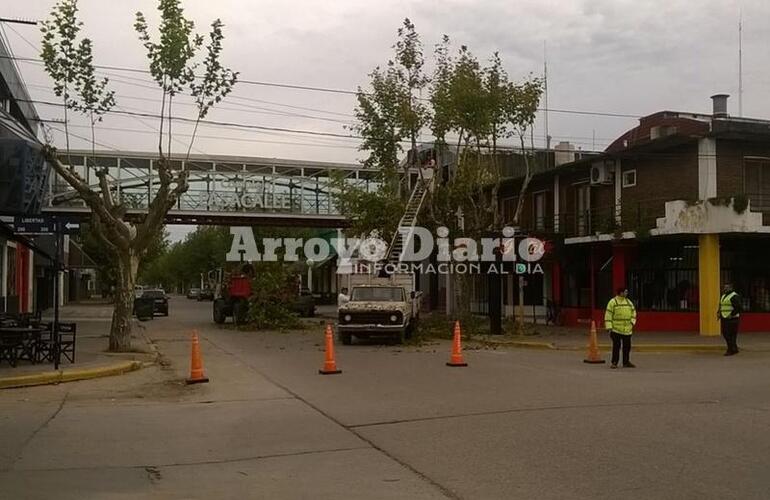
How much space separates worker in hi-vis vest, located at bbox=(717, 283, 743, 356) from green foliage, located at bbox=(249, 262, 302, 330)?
17.3 m

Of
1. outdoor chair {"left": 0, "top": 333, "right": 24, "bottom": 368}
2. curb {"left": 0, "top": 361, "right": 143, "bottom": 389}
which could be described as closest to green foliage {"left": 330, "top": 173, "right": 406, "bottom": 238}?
curb {"left": 0, "top": 361, "right": 143, "bottom": 389}

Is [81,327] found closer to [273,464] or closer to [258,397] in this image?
[258,397]

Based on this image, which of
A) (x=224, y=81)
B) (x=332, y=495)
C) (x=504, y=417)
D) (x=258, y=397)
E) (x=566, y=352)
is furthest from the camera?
(x=566, y=352)

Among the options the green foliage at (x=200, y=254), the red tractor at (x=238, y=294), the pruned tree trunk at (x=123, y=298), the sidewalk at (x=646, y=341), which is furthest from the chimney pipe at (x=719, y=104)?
the green foliage at (x=200, y=254)

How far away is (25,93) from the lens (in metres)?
37.5

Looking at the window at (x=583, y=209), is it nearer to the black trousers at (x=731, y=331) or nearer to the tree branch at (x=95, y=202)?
the black trousers at (x=731, y=331)

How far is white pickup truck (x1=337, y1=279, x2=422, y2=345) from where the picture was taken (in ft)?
78.3

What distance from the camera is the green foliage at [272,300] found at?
32844 mm

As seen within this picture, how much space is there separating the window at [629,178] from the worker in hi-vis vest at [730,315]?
368 inches

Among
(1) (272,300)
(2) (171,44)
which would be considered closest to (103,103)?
(2) (171,44)

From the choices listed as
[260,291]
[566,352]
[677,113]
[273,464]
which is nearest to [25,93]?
[260,291]

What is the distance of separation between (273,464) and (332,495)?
1475 mm

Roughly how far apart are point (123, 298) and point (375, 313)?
7155mm

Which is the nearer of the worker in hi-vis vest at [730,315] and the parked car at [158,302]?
the worker in hi-vis vest at [730,315]
